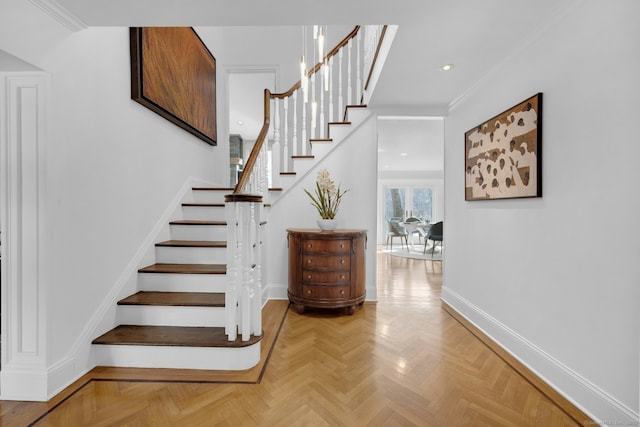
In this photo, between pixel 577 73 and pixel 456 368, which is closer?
pixel 577 73

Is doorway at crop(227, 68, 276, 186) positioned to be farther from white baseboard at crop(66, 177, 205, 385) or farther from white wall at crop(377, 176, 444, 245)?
white wall at crop(377, 176, 444, 245)

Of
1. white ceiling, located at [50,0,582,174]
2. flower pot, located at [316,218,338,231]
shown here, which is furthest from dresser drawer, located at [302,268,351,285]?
white ceiling, located at [50,0,582,174]

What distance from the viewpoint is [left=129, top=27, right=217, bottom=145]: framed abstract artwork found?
8.05 ft

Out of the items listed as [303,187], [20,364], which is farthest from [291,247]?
[20,364]

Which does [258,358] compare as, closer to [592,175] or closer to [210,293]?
[210,293]

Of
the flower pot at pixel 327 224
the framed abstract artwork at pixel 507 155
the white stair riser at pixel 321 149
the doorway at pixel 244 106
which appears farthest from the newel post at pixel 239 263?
the doorway at pixel 244 106

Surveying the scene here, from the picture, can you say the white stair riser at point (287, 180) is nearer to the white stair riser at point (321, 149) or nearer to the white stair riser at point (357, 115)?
the white stair riser at point (321, 149)

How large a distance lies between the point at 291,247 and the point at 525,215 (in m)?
2.09

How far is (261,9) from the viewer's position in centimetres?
158

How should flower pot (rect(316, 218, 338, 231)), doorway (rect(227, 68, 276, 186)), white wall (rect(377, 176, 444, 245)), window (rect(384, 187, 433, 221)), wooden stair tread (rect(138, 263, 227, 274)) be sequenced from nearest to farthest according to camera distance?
wooden stair tread (rect(138, 263, 227, 274)) → flower pot (rect(316, 218, 338, 231)) → doorway (rect(227, 68, 276, 186)) → white wall (rect(377, 176, 444, 245)) → window (rect(384, 187, 433, 221))

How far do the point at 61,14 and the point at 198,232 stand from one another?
1.87 m

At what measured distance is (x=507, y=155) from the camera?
2227mm

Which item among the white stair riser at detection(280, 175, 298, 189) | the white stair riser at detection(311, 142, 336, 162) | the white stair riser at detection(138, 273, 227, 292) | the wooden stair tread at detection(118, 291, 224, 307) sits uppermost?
the white stair riser at detection(311, 142, 336, 162)

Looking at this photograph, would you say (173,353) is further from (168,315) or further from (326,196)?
(326,196)
